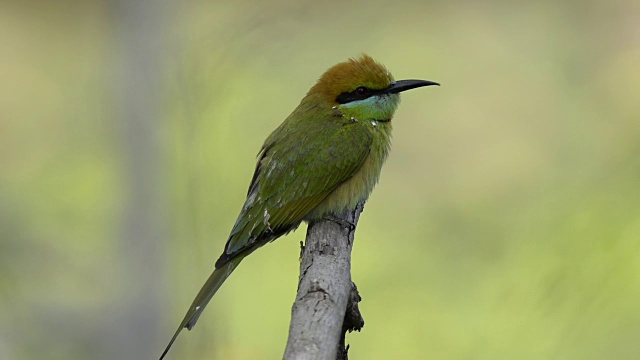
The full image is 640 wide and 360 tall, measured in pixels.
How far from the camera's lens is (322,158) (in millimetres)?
3264

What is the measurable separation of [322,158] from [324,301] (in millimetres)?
1231

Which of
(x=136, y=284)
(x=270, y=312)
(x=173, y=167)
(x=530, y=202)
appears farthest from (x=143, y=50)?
(x=530, y=202)

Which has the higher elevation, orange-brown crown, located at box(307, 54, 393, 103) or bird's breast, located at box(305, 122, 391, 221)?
orange-brown crown, located at box(307, 54, 393, 103)

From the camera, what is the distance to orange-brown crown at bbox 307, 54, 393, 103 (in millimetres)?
3400

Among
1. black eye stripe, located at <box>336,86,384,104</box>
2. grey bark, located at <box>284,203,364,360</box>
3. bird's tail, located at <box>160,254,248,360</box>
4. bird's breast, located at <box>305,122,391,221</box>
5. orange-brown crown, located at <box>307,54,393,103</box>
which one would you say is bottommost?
grey bark, located at <box>284,203,364,360</box>

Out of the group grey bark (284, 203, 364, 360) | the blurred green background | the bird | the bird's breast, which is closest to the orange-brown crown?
the bird

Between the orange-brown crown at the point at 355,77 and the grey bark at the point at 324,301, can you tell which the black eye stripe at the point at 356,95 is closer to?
the orange-brown crown at the point at 355,77

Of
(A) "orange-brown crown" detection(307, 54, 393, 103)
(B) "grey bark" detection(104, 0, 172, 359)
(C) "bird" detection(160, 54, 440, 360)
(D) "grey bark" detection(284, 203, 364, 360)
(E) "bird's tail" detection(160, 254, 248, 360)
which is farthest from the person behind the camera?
(B) "grey bark" detection(104, 0, 172, 359)

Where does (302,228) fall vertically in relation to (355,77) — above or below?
above

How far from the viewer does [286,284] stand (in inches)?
197

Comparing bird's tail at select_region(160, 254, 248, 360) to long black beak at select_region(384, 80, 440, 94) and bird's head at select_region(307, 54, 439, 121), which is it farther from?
long black beak at select_region(384, 80, 440, 94)

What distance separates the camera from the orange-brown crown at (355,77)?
11.2 ft

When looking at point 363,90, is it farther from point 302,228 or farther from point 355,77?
point 302,228

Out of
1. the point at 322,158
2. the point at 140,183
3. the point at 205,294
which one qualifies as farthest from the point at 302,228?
the point at 205,294
